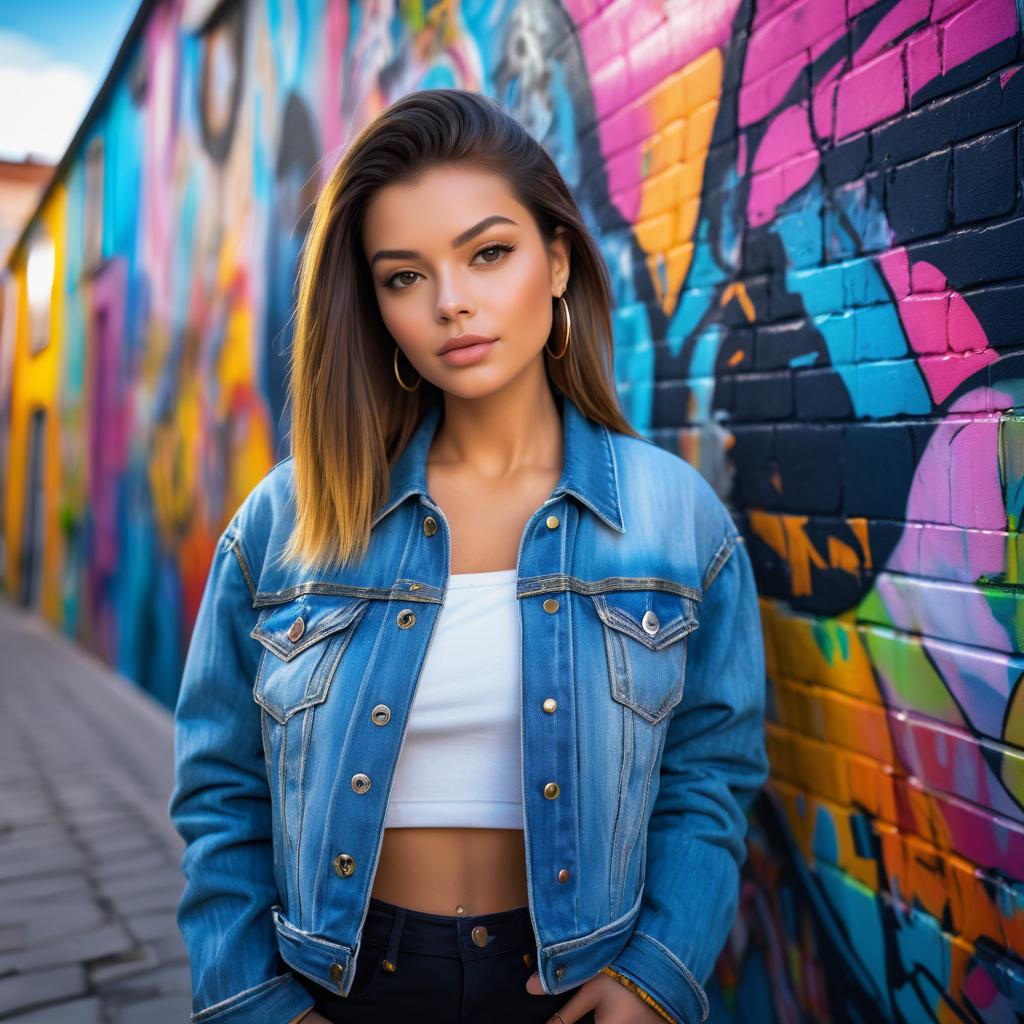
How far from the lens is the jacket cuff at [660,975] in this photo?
1.56m

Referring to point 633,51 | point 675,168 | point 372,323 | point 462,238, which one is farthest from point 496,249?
point 633,51

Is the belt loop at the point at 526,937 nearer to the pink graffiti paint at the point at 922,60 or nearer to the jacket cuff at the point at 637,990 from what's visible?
the jacket cuff at the point at 637,990

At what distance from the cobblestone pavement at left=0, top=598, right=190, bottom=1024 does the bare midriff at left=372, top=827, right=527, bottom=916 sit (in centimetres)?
175

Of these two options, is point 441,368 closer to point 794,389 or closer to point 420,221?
point 420,221

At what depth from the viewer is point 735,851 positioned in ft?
5.72

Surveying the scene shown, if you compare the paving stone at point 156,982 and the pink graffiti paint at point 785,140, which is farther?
the paving stone at point 156,982

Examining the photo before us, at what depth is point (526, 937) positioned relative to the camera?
60.8 inches

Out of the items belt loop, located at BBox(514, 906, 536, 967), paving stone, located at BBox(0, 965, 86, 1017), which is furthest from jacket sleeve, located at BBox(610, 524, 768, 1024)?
paving stone, located at BBox(0, 965, 86, 1017)

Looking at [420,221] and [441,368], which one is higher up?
[420,221]

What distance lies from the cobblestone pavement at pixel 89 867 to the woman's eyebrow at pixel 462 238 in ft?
7.90

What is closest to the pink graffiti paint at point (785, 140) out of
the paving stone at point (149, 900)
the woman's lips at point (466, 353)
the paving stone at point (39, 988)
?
the woman's lips at point (466, 353)

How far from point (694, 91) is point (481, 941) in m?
1.90

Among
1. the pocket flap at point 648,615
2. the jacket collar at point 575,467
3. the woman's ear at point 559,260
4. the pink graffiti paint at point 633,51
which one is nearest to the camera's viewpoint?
the pocket flap at point 648,615

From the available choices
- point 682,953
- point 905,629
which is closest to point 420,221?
point 905,629
